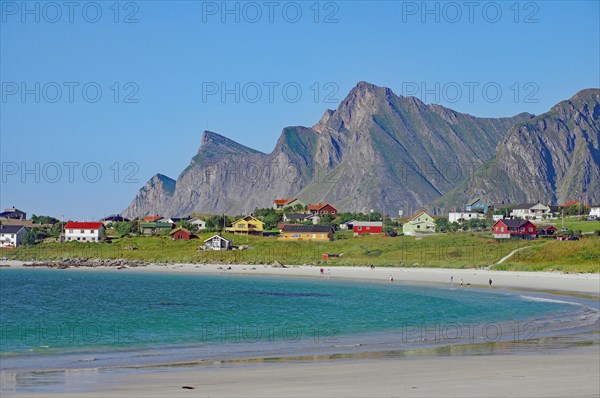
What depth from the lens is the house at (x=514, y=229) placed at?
412 feet

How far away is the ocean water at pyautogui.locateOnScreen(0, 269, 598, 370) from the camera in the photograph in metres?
34.4

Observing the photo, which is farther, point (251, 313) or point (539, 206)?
point (539, 206)

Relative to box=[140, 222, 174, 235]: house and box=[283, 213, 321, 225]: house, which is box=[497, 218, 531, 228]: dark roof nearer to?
box=[283, 213, 321, 225]: house

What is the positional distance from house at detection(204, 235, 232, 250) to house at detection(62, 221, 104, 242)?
29.4m

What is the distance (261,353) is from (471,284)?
48.6 m

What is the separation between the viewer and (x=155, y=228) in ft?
536

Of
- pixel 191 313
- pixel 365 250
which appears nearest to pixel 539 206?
pixel 365 250

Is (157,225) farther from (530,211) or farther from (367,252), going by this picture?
(530,211)

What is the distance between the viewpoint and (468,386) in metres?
22.6

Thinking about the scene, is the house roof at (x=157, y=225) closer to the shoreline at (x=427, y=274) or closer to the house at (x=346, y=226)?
the house at (x=346, y=226)

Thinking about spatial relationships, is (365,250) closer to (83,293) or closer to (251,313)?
(83,293)

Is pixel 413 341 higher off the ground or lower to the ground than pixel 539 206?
lower

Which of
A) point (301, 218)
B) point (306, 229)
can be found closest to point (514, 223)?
point (306, 229)

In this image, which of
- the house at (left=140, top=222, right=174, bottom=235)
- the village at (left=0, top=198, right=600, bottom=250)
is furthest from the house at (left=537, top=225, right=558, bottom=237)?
the house at (left=140, top=222, right=174, bottom=235)
